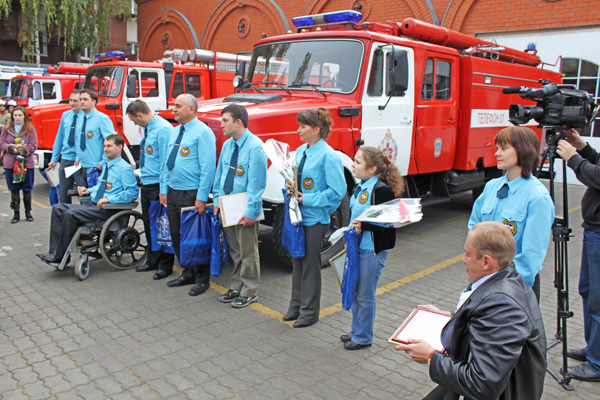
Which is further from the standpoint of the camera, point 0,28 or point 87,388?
point 0,28

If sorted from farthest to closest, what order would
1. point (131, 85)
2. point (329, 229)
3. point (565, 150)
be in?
point (131, 85) < point (329, 229) < point (565, 150)

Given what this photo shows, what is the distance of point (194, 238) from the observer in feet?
15.6

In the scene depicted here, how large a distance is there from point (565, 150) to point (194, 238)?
3379 mm

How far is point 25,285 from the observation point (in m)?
5.03

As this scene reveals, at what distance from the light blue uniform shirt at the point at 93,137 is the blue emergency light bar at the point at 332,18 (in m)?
3.00

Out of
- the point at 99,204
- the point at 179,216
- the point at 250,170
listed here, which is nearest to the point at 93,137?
the point at 99,204

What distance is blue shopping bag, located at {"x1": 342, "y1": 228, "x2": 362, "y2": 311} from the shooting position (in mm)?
3533

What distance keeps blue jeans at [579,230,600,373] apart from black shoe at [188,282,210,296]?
137 inches

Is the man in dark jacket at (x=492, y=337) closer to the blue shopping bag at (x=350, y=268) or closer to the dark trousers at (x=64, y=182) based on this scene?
the blue shopping bag at (x=350, y=268)

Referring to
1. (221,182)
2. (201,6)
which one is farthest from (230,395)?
(201,6)

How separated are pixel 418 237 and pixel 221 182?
3.86 metres

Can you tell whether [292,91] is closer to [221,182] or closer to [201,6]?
[221,182]

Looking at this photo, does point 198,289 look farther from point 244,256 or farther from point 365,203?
point 365,203

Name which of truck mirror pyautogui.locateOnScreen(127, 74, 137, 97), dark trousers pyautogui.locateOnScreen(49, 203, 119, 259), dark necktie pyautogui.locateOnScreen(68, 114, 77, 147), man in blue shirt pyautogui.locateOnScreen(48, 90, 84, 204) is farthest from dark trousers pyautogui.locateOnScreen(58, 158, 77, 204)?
truck mirror pyautogui.locateOnScreen(127, 74, 137, 97)
